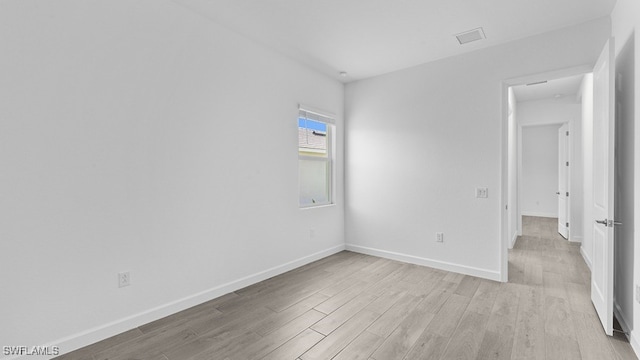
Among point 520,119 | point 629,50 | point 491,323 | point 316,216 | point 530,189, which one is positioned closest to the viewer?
point 629,50

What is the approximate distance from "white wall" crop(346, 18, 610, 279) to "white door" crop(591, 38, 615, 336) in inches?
29.8

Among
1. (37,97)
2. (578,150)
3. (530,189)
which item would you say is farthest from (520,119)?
(37,97)

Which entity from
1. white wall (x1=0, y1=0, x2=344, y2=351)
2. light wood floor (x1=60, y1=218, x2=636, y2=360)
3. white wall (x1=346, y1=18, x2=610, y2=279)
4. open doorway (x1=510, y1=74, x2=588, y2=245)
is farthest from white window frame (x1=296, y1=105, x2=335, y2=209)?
open doorway (x1=510, y1=74, x2=588, y2=245)

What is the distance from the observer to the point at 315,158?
13.8ft

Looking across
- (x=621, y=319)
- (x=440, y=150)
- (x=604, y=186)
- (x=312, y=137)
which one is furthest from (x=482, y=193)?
(x=312, y=137)

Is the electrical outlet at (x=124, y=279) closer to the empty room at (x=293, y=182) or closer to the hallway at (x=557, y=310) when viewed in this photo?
the empty room at (x=293, y=182)

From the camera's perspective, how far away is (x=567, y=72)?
9.62 ft

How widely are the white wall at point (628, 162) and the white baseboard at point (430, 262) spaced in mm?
1075

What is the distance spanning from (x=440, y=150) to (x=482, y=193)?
0.72m

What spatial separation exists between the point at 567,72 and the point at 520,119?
3.96m

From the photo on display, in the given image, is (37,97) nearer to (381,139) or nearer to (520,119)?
(381,139)

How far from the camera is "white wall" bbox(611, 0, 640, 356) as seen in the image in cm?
199

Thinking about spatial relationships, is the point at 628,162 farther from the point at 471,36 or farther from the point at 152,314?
the point at 152,314

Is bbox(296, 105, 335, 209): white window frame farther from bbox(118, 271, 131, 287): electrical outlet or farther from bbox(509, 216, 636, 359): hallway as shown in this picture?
bbox(509, 216, 636, 359): hallway
